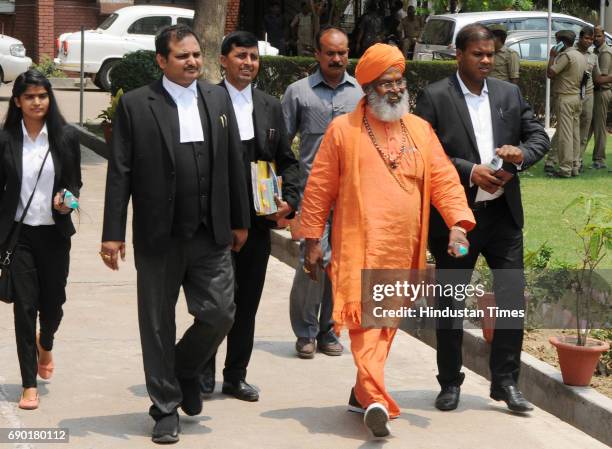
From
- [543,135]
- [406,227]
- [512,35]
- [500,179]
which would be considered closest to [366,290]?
[406,227]

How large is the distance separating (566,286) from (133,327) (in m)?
3.03

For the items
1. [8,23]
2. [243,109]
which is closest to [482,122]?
[243,109]

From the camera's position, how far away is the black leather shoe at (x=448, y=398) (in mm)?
7082

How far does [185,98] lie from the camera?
652 centimetres

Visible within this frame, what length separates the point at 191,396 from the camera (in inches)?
263

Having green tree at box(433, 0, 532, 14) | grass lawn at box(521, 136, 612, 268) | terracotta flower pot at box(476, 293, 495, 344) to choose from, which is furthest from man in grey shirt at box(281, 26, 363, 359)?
green tree at box(433, 0, 532, 14)

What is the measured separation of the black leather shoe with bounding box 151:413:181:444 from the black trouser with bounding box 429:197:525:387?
1599 mm

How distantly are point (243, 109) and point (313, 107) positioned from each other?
94 cm

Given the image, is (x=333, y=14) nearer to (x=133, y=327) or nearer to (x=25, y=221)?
(x=133, y=327)

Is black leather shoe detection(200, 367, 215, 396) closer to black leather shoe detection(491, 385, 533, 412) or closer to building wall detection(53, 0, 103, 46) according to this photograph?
black leather shoe detection(491, 385, 533, 412)

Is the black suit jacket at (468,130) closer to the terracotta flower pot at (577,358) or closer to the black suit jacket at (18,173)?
the terracotta flower pot at (577,358)

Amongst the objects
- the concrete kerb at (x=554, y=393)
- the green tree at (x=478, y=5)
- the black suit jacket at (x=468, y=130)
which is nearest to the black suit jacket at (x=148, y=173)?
the black suit jacket at (x=468, y=130)

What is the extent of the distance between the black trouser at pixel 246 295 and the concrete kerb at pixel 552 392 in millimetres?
1731

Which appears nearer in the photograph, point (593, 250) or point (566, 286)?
point (593, 250)
